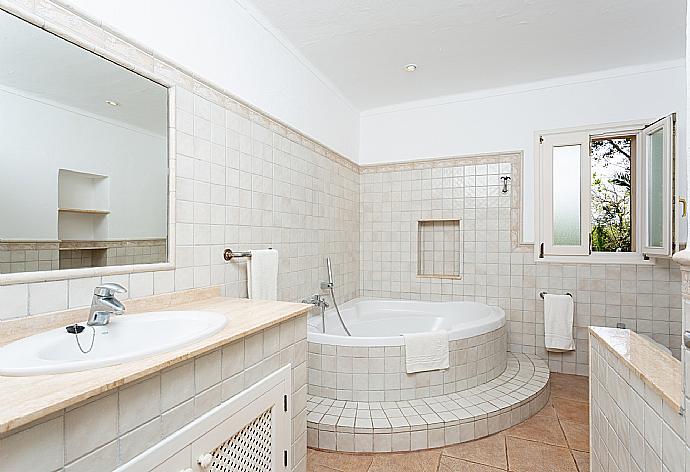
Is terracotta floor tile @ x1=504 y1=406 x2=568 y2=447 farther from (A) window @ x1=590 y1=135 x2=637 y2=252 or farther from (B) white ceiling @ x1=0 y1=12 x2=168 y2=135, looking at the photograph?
(B) white ceiling @ x1=0 y1=12 x2=168 y2=135

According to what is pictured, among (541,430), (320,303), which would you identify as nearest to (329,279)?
(320,303)

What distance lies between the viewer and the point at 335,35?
8.78 ft

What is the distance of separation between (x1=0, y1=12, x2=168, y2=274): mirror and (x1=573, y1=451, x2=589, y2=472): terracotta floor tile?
2.37 m

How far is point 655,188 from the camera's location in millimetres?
2939

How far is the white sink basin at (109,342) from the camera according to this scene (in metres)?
0.90

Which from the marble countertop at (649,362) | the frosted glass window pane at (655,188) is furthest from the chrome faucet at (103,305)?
the frosted glass window pane at (655,188)

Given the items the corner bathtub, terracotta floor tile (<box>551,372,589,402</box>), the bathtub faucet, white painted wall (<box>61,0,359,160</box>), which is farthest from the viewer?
the bathtub faucet

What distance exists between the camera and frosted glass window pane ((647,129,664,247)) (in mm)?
2846

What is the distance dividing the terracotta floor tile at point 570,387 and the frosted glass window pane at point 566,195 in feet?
3.75

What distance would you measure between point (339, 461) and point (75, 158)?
1929 millimetres

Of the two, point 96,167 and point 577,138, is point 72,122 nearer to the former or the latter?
point 96,167

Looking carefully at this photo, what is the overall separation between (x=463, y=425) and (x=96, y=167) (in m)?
2.28

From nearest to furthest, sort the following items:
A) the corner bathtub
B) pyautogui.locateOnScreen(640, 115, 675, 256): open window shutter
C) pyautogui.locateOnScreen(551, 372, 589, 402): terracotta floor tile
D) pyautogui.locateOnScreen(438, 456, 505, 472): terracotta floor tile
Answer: pyautogui.locateOnScreen(438, 456, 505, 472): terracotta floor tile
the corner bathtub
pyautogui.locateOnScreen(640, 115, 675, 256): open window shutter
pyautogui.locateOnScreen(551, 372, 589, 402): terracotta floor tile

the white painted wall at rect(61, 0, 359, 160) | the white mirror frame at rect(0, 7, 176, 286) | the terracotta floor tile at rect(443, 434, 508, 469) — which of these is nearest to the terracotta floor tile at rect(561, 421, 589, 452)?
the terracotta floor tile at rect(443, 434, 508, 469)
